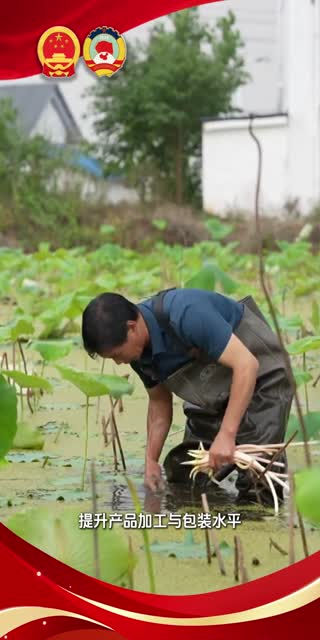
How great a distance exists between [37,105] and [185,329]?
11.3 metres

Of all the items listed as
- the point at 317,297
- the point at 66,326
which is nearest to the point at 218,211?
the point at 317,297

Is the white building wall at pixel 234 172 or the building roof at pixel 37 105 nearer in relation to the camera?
the white building wall at pixel 234 172

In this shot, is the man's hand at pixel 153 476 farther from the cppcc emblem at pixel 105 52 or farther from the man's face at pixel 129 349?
the cppcc emblem at pixel 105 52

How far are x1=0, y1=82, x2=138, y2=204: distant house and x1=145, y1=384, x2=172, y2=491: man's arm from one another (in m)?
7.36

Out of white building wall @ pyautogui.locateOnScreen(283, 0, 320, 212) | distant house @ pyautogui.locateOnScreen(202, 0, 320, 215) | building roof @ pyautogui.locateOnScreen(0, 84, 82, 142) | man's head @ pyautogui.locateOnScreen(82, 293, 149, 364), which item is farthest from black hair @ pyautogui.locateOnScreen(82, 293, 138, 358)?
building roof @ pyautogui.locateOnScreen(0, 84, 82, 142)

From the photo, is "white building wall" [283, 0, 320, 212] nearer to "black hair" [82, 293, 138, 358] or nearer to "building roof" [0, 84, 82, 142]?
"black hair" [82, 293, 138, 358]

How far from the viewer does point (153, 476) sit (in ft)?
8.01

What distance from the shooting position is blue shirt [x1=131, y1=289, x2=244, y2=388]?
2.23 m

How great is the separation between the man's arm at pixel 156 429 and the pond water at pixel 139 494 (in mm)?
31

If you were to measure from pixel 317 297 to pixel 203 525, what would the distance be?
4.28 metres

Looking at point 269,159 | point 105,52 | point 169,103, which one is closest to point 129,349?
point 105,52

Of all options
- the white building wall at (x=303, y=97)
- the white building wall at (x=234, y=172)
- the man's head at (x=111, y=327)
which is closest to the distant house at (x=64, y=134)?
the white building wall at (x=234, y=172)

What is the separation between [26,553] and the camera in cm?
161

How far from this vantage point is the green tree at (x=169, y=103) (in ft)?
34.5
